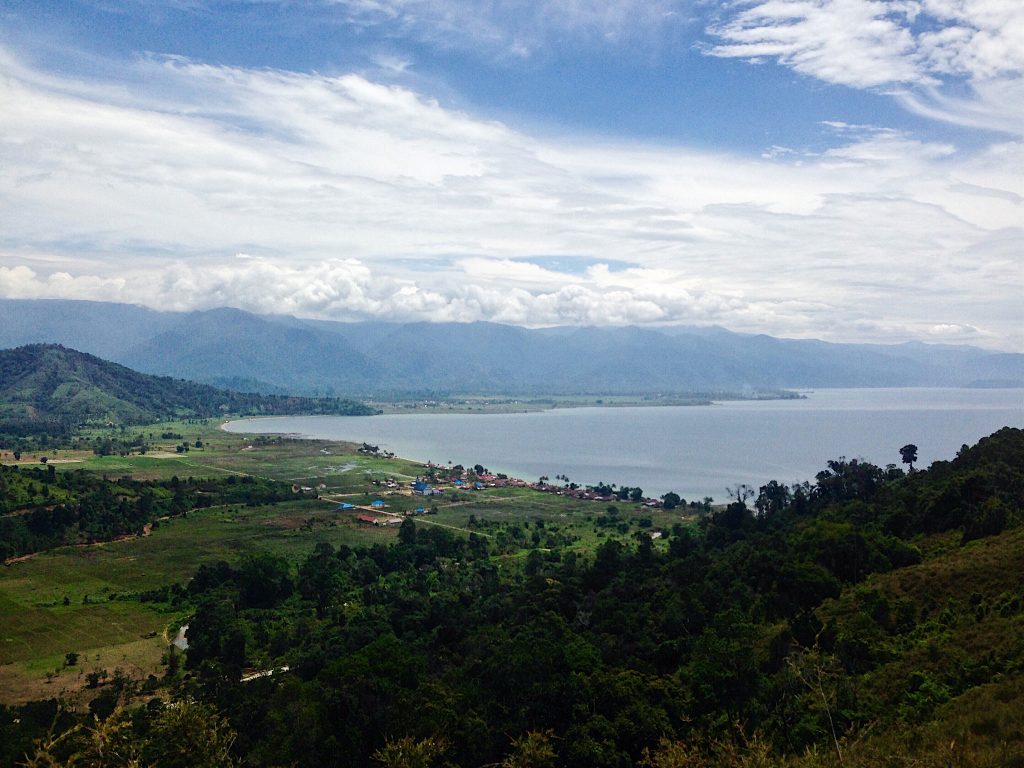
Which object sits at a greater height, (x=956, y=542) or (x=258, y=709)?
(x=956, y=542)

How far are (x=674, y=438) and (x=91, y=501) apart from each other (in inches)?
3585

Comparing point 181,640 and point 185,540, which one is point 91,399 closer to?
point 185,540

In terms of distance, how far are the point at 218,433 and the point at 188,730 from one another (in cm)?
12074

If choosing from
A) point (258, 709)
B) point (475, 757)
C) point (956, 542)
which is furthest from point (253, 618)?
point (956, 542)

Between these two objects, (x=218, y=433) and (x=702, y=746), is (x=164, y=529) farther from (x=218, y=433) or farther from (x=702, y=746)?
(x=218, y=433)

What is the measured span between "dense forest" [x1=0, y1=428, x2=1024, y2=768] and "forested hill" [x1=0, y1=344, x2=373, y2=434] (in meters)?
105

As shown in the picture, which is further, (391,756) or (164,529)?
(164,529)

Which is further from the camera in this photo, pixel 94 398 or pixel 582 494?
→ pixel 94 398

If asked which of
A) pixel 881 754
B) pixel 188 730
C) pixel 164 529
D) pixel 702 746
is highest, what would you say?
pixel 881 754

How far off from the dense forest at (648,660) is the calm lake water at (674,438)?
41.0 m

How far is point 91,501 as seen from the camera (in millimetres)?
56406

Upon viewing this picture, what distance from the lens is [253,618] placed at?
1331 inches

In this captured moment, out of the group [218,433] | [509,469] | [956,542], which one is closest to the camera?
[956,542]

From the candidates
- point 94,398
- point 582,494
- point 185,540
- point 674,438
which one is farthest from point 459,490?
point 94,398
